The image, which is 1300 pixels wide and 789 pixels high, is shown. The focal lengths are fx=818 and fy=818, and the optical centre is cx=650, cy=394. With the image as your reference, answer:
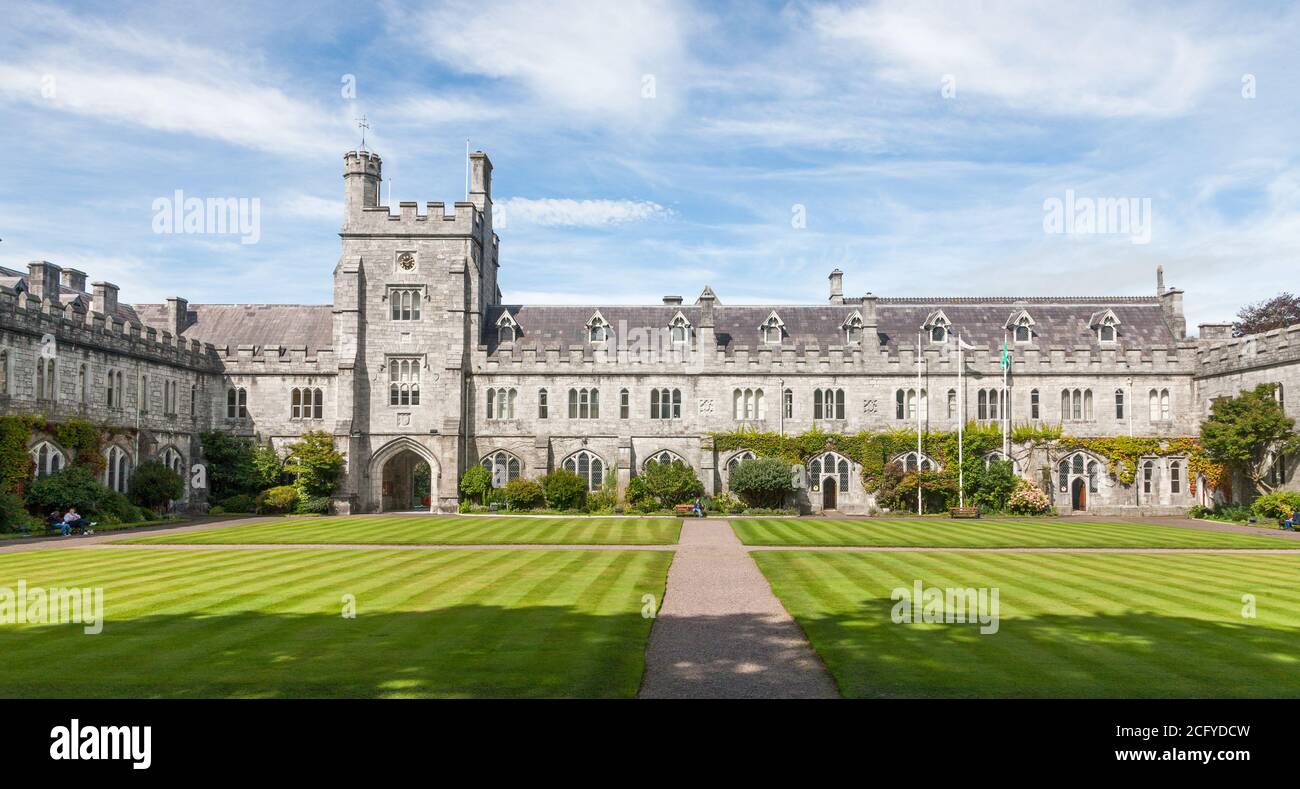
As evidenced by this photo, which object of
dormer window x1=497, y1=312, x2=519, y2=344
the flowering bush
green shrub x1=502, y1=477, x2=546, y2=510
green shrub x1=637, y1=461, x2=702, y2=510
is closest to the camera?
green shrub x1=502, y1=477, x2=546, y2=510

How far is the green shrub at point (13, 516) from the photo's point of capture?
26891 millimetres

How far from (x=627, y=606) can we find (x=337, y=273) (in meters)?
34.6

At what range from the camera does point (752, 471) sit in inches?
1564

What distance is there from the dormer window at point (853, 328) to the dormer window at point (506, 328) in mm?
18227

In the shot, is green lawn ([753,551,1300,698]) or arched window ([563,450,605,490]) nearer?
green lawn ([753,551,1300,698])

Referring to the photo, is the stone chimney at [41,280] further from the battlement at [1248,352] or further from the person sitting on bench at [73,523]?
the battlement at [1248,352]

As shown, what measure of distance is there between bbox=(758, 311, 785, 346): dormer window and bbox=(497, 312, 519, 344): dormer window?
13635 mm

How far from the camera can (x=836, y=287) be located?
51.1 m

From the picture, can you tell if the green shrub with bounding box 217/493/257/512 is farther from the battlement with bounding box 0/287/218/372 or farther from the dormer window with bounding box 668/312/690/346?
the dormer window with bounding box 668/312/690/346

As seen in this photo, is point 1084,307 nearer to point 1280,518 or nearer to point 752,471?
point 1280,518

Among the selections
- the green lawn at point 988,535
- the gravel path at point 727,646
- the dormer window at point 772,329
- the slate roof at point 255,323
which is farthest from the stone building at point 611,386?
the gravel path at point 727,646

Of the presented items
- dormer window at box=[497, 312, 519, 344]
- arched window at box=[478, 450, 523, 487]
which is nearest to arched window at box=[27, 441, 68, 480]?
arched window at box=[478, 450, 523, 487]

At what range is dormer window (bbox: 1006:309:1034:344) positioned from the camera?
4456 cm
